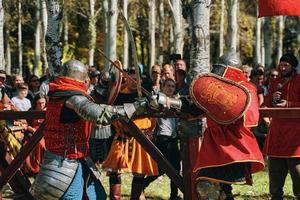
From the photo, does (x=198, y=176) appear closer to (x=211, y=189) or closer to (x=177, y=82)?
(x=211, y=189)

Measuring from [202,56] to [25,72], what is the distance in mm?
37865

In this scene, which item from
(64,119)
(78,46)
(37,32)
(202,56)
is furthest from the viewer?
(78,46)

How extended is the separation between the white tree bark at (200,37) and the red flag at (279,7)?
0.62 m

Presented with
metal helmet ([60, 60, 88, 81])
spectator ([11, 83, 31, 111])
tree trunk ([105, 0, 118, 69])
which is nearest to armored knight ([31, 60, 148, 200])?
metal helmet ([60, 60, 88, 81])

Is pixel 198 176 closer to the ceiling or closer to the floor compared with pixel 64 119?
closer to the floor

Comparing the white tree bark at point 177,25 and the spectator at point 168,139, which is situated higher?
the white tree bark at point 177,25

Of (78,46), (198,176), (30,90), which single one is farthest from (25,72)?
(198,176)

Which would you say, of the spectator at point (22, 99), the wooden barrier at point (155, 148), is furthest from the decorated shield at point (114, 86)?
the spectator at point (22, 99)

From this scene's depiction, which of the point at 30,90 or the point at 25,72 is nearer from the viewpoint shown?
the point at 30,90

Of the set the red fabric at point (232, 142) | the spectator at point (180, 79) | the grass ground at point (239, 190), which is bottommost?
the grass ground at point (239, 190)

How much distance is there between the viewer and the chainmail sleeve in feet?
15.1

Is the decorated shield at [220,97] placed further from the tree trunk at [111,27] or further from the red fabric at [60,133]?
the tree trunk at [111,27]

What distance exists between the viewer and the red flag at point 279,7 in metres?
6.96

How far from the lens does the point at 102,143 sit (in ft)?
24.5
